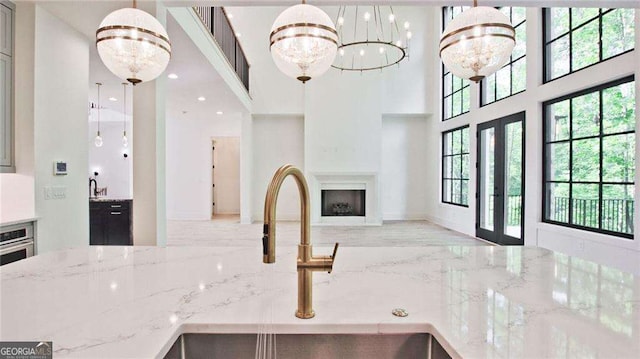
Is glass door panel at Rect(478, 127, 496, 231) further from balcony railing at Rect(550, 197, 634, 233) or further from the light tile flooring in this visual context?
balcony railing at Rect(550, 197, 634, 233)

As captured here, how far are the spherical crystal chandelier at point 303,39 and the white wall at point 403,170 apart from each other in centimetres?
665

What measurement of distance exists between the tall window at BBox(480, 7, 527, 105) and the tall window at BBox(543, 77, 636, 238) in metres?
0.81

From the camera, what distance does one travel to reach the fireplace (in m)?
8.16

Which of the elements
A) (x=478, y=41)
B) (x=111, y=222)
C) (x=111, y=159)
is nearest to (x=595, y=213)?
(x=478, y=41)

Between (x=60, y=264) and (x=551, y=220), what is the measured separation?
211 inches

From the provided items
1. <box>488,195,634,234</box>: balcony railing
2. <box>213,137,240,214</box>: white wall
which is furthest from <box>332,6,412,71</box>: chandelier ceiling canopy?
<box>488,195,634,234</box>: balcony railing

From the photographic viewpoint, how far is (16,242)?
2.55 metres

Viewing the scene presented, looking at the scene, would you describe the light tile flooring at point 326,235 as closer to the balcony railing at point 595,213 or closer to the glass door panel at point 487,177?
the glass door panel at point 487,177

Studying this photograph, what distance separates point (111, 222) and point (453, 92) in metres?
7.03

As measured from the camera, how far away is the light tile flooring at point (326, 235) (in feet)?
18.9

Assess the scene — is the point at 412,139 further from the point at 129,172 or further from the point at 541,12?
the point at 129,172

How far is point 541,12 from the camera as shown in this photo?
15.3 ft

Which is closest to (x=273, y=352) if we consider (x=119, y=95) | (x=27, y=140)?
(x=27, y=140)

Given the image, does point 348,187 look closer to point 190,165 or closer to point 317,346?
point 190,165
